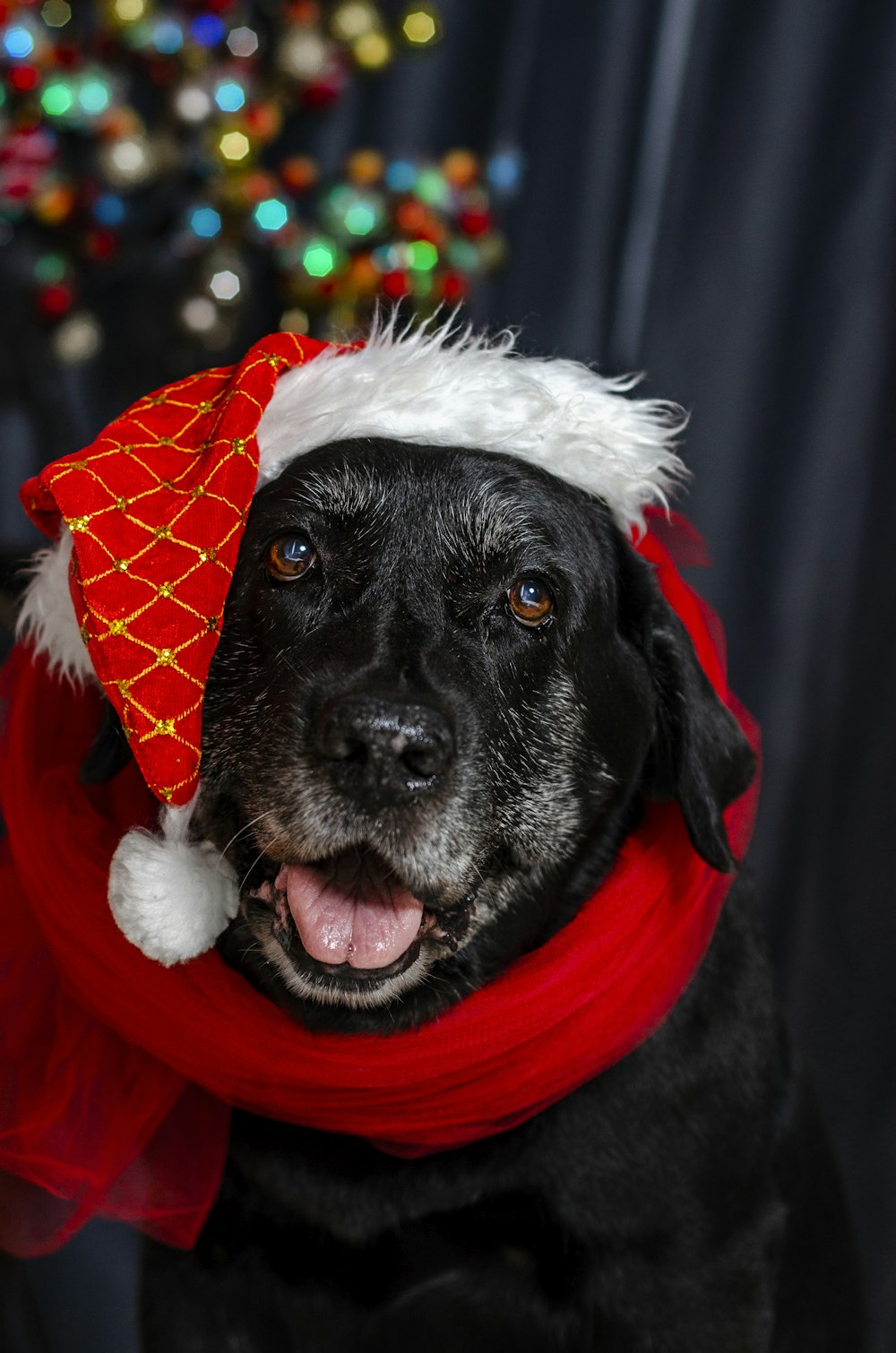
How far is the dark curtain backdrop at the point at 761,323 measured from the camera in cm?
260

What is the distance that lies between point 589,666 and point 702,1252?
0.69 metres

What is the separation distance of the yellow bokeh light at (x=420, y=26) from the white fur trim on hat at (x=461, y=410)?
4.11ft

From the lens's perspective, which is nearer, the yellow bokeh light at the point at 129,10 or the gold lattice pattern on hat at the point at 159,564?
the gold lattice pattern on hat at the point at 159,564

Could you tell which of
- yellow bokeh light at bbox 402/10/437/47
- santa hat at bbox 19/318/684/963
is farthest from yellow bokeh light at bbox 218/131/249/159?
santa hat at bbox 19/318/684/963

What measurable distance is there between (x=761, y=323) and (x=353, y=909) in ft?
6.12

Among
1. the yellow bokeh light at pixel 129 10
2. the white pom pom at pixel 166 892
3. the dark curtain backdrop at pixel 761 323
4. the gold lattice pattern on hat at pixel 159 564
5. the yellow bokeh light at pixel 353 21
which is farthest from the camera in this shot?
the dark curtain backdrop at pixel 761 323

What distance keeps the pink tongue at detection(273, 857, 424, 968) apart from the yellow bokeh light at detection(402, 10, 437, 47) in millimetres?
1792

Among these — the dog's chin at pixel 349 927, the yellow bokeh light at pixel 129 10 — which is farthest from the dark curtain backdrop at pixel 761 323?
the dog's chin at pixel 349 927

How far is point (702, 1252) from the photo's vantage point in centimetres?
148

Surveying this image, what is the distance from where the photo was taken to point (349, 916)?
135cm

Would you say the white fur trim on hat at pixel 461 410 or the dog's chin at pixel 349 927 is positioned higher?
the white fur trim on hat at pixel 461 410

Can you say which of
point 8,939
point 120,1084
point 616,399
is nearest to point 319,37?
point 616,399

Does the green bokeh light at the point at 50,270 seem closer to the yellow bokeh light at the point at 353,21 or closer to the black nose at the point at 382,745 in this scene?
the yellow bokeh light at the point at 353,21

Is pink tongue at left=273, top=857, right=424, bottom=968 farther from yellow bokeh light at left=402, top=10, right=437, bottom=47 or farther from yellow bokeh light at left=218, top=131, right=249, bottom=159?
yellow bokeh light at left=402, top=10, right=437, bottom=47
